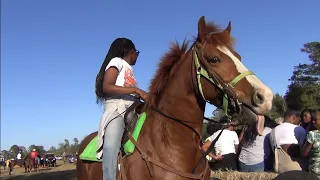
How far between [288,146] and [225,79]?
12.9ft

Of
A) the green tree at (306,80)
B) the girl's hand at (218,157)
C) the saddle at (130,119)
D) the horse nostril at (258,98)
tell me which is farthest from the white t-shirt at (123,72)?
the green tree at (306,80)

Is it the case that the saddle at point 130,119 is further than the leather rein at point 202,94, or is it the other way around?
the saddle at point 130,119

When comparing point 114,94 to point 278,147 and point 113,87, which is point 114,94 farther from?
point 278,147

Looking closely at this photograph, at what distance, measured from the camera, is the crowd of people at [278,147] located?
6.44m

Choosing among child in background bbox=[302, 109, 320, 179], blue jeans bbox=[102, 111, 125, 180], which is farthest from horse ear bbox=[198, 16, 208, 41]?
child in background bbox=[302, 109, 320, 179]

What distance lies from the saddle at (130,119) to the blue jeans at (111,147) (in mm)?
57

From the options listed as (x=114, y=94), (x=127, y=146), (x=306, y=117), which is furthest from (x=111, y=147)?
(x=306, y=117)

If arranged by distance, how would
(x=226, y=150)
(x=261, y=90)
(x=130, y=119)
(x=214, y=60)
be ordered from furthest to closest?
1. (x=226, y=150)
2. (x=130, y=119)
3. (x=214, y=60)
4. (x=261, y=90)

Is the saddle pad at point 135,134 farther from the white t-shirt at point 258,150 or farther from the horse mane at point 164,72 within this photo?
the white t-shirt at point 258,150

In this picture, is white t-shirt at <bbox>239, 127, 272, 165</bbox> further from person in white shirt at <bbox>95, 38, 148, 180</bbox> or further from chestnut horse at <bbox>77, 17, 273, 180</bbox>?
person in white shirt at <bbox>95, 38, 148, 180</bbox>

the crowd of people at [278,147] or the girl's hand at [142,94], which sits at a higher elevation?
the girl's hand at [142,94]

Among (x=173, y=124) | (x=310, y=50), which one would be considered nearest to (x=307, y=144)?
(x=173, y=124)

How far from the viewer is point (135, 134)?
164 inches

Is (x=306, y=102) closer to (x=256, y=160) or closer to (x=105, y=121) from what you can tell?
(x=256, y=160)
